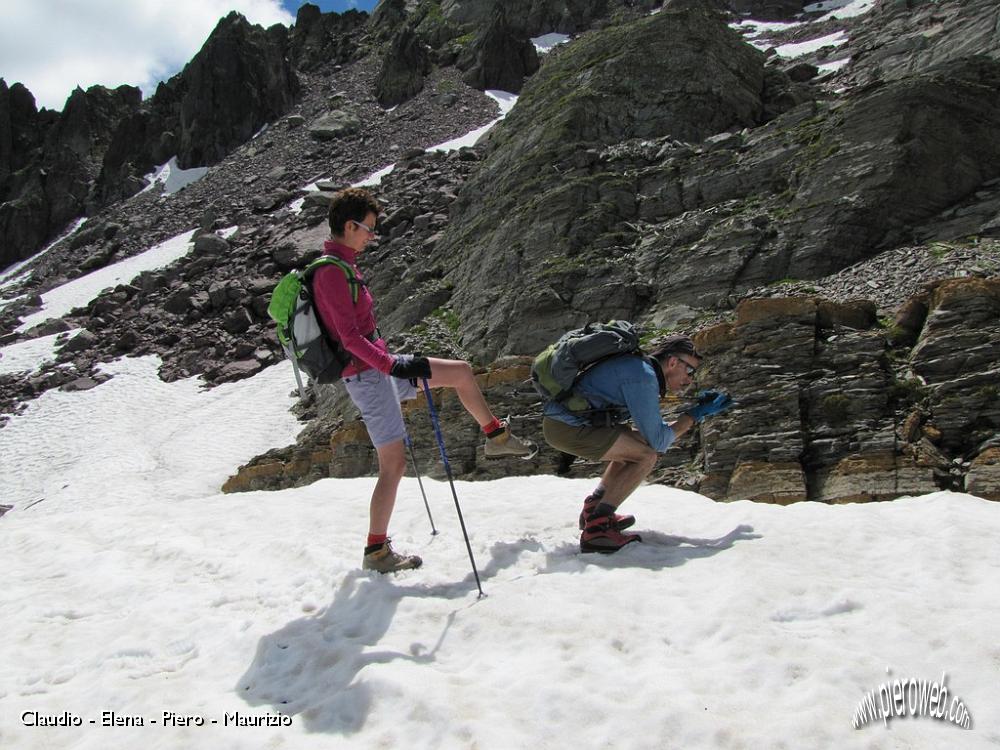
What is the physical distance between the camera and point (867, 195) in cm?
1509

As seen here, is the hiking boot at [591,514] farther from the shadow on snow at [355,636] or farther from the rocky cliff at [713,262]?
the rocky cliff at [713,262]

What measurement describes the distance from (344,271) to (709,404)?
3.69m

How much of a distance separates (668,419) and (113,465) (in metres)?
27.5

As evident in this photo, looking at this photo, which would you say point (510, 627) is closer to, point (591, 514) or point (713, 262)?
point (591, 514)

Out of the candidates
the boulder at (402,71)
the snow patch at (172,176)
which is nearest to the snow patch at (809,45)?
the boulder at (402,71)

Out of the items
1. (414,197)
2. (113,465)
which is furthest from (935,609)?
(414,197)

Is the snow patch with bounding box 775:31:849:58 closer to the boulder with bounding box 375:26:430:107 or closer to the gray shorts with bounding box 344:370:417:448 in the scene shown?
the boulder with bounding box 375:26:430:107

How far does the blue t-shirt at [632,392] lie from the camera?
19.4 feet

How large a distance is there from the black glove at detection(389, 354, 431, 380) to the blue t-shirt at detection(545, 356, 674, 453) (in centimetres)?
154

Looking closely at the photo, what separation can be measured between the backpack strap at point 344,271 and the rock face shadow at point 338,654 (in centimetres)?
258

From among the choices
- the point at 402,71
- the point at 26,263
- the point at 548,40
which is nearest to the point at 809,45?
the point at 548,40

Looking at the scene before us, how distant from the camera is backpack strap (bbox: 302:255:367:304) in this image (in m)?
5.51

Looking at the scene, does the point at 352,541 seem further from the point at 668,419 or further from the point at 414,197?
the point at 414,197

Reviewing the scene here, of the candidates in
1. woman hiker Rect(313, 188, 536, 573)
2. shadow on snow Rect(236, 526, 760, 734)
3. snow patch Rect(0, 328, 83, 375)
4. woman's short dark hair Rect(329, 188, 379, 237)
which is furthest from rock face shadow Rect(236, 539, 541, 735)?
snow patch Rect(0, 328, 83, 375)
